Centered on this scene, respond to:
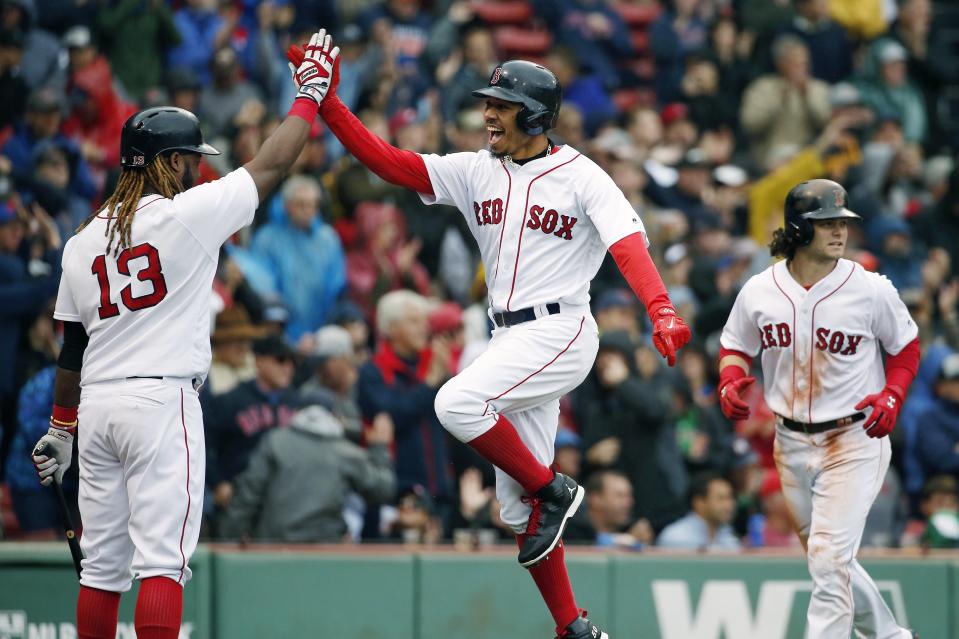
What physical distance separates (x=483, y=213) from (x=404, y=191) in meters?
5.12

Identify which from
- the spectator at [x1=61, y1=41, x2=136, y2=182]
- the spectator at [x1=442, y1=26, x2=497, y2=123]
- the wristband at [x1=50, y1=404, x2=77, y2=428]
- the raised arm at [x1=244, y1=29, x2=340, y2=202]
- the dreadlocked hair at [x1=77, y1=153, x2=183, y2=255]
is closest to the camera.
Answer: the dreadlocked hair at [x1=77, y1=153, x2=183, y2=255]

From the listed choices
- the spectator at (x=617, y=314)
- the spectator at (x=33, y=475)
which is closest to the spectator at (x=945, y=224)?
the spectator at (x=617, y=314)

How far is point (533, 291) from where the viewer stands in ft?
21.8

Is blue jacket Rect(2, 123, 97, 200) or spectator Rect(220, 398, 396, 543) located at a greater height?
blue jacket Rect(2, 123, 97, 200)

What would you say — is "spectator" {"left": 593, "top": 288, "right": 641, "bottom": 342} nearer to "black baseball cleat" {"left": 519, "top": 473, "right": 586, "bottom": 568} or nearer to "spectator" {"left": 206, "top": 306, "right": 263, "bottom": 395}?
"spectator" {"left": 206, "top": 306, "right": 263, "bottom": 395}

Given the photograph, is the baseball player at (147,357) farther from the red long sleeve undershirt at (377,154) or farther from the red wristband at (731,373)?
the red wristband at (731,373)

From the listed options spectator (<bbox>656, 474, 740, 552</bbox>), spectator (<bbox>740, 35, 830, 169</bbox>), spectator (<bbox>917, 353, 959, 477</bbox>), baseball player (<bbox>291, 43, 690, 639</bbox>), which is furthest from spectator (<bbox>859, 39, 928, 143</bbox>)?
baseball player (<bbox>291, 43, 690, 639</bbox>)

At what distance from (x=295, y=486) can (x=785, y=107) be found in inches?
287

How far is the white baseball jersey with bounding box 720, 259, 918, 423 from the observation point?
284 inches

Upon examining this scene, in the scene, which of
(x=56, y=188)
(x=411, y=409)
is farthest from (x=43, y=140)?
(x=411, y=409)

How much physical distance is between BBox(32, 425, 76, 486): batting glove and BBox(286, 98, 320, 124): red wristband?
163 centimetres

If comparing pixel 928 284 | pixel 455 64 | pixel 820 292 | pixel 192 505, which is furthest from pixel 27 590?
pixel 928 284

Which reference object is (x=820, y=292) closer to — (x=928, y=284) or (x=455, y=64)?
(x=928, y=284)

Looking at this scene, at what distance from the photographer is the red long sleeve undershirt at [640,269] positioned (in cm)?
624
